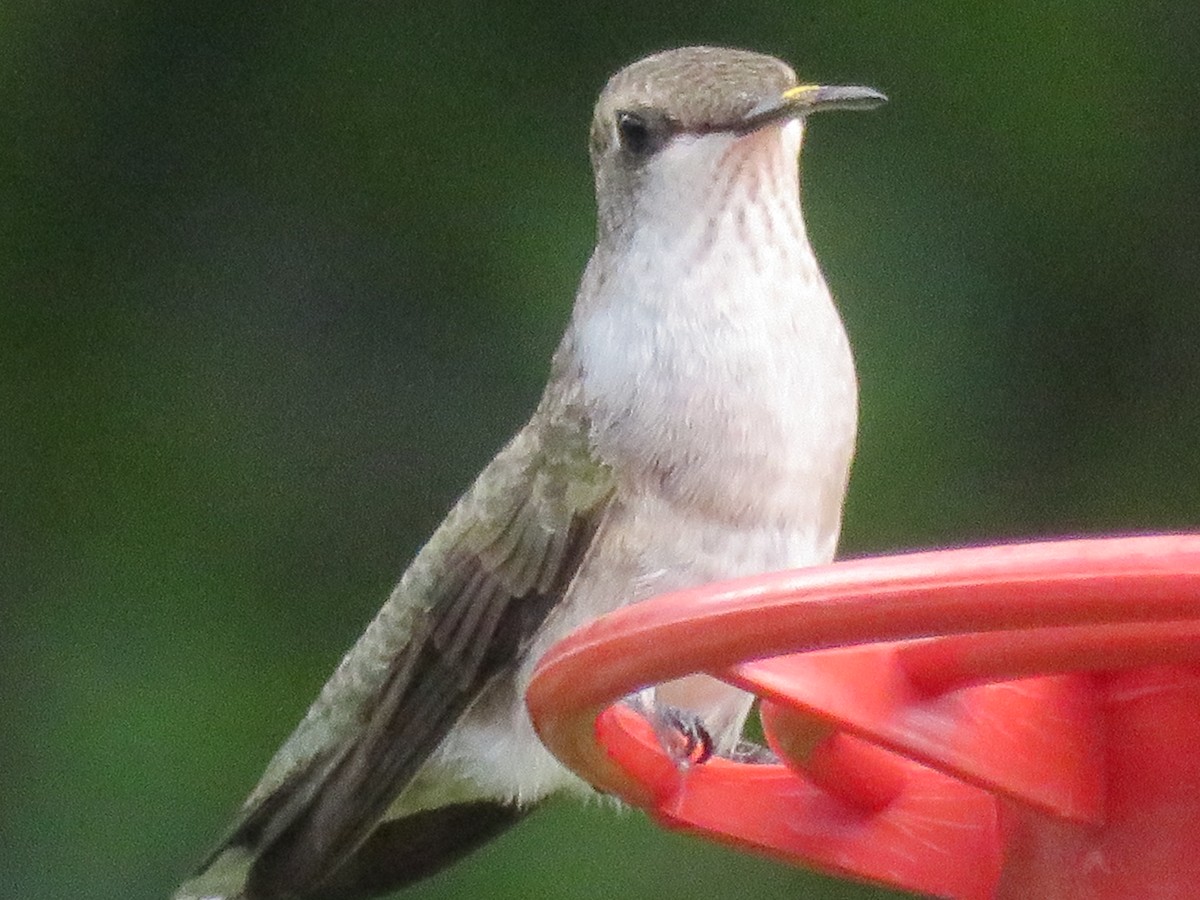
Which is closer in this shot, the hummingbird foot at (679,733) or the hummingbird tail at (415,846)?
the hummingbird foot at (679,733)

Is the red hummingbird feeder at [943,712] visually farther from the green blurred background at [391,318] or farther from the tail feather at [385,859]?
the green blurred background at [391,318]

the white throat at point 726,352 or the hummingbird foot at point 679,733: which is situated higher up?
the white throat at point 726,352

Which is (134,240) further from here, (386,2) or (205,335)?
(386,2)

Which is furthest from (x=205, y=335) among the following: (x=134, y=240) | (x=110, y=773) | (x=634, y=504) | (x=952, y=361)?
(x=634, y=504)

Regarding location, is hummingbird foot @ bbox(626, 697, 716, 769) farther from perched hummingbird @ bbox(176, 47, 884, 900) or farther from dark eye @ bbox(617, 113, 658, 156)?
dark eye @ bbox(617, 113, 658, 156)

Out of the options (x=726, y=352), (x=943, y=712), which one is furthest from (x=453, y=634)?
(x=943, y=712)

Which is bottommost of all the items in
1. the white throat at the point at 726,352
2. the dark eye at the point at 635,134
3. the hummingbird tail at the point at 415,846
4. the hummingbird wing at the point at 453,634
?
the hummingbird tail at the point at 415,846

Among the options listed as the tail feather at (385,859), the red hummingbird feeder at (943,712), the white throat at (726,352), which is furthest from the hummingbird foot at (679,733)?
the tail feather at (385,859)
